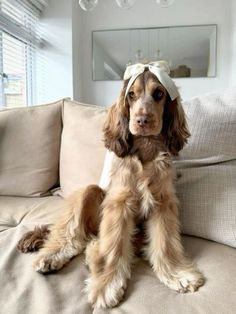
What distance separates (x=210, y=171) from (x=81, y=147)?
74 centimetres

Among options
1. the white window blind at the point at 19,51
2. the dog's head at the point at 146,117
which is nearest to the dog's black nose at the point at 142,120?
the dog's head at the point at 146,117

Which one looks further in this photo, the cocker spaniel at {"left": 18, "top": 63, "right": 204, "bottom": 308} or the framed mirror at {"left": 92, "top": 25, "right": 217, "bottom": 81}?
the framed mirror at {"left": 92, "top": 25, "right": 217, "bottom": 81}

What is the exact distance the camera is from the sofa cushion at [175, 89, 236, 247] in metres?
1.12

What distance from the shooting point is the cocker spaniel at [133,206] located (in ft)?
3.32

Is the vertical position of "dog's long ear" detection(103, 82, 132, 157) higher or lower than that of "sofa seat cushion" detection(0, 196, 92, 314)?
higher

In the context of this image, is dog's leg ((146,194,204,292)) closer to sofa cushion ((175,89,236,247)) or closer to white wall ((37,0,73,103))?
sofa cushion ((175,89,236,247))

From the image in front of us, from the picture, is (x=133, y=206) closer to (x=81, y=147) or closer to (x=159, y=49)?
(x=81, y=147)

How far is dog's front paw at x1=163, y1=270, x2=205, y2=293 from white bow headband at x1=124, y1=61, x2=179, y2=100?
562 millimetres

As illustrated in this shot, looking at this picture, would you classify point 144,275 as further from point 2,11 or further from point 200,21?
point 200,21

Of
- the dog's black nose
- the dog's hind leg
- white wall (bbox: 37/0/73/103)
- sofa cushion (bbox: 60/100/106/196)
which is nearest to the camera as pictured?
the dog's black nose

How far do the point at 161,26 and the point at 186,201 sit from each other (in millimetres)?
2761

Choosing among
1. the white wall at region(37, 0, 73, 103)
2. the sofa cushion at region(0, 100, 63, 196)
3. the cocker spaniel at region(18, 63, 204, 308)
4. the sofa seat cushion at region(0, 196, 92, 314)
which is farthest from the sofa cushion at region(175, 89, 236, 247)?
the white wall at region(37, 0, 73, 103)

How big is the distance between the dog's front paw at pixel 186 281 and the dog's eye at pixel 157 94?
0.56 metres

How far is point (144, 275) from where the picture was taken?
3.27ft
